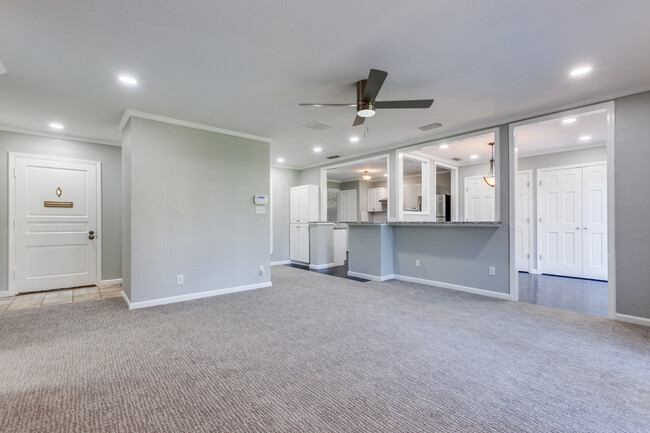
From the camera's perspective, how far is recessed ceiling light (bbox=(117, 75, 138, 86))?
2.92 meters

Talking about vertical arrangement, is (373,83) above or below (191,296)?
above

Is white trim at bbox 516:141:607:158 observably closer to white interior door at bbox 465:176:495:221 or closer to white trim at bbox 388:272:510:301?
white interior door at bbox 465:176:495:221

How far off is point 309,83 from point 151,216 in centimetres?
271

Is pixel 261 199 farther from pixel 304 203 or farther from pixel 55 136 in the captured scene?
pixel 55 136

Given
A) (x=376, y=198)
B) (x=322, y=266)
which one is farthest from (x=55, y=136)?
(x=376, y=198)

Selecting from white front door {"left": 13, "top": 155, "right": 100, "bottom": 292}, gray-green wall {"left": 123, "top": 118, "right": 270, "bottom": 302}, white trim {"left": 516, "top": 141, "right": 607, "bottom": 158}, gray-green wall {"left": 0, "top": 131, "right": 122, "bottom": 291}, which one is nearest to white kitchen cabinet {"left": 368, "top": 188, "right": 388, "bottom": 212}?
white trim {"left": 516, "top": 141, "right": 607, "bottom": 158}

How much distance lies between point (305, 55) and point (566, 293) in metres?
5.16

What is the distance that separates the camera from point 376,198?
10.0 metres

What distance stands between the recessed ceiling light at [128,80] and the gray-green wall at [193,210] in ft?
3.26

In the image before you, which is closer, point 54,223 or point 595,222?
point 54,223

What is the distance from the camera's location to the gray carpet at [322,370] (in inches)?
67.8

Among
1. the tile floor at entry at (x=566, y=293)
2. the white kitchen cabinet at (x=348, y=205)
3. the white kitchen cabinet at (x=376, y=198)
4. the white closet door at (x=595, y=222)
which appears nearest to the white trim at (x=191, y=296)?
the tile floor at entry at (x=566, y=293)

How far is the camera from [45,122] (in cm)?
426

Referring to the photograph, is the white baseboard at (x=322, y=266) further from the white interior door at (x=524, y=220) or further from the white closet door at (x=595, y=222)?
the white closet door at (x=595, y=222)
